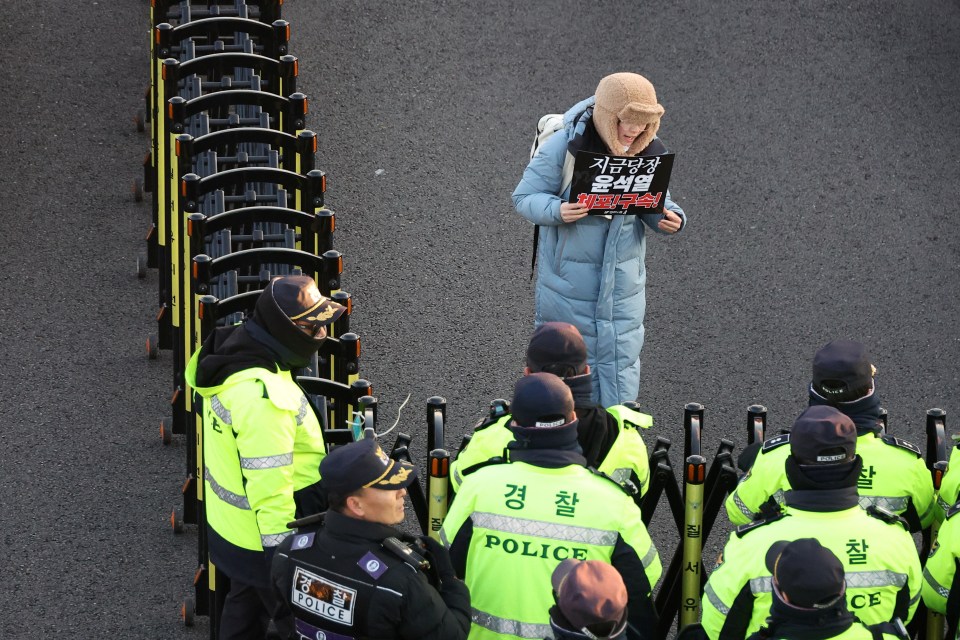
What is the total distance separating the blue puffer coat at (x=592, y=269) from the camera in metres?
7.24

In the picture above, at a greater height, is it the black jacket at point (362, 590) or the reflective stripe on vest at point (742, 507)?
the reflective stripe on vest at point (742, 507)

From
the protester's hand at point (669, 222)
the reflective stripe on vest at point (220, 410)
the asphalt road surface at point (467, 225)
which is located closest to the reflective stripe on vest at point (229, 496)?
the reflective stripe on vest at point (220, 410)

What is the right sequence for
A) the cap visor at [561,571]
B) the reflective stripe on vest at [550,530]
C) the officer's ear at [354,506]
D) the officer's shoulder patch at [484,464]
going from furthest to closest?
the officer's shoulder patch at [484,464]
the reflective stripe on vest at [550,530]
the officer's ear at [354,506]
the cap visor at [561,571]

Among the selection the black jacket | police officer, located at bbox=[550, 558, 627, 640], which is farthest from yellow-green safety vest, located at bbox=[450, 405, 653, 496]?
police officer, located at bbox=[550, 558, 627, 640]

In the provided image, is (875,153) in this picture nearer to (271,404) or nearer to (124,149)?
(124,149)

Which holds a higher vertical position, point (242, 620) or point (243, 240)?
point (243, 240)

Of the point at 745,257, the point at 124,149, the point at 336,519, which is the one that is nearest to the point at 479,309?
the point at 745,257

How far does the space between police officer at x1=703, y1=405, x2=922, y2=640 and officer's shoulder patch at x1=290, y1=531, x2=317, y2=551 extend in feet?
4.32

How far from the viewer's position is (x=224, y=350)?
229 inches

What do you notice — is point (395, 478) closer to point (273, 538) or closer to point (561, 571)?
point (561, 571)

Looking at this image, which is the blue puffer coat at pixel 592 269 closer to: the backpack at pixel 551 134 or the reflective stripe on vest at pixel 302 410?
the backpack at pixel 551 134

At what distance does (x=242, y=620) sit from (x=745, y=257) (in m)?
4.82

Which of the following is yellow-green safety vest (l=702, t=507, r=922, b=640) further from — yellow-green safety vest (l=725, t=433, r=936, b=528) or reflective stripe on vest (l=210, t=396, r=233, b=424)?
reflective stripe on vest (l=210, t=396, r=233, b=424)

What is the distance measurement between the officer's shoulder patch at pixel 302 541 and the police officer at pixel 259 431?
62cm
